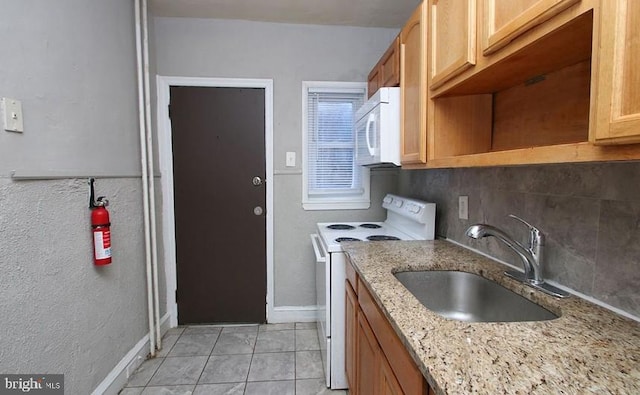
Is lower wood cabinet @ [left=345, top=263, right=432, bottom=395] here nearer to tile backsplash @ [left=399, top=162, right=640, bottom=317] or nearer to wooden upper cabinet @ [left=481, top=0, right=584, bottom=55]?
tile backsplash @ [left=399, top=162, right=640, bottom=317]

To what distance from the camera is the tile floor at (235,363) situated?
1853mm

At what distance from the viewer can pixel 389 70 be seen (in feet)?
6.44

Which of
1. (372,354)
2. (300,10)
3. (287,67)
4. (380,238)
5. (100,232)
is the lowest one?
(372,354)

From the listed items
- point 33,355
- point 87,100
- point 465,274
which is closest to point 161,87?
point 87,100

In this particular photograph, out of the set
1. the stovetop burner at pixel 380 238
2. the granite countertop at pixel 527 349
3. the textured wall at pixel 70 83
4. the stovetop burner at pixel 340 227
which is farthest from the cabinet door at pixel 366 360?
the textured wall at pixel 70 83

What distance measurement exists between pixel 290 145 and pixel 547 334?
216 centimetres

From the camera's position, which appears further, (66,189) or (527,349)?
(66,189)

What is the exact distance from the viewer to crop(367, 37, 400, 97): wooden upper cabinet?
5.91ft

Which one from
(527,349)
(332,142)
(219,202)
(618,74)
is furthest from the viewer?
(332,142)

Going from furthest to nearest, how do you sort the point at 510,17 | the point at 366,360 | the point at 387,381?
1. the point at 366,360
2. the point at 387,381
3. the point at 510,17

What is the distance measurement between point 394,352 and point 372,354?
308 millimetres

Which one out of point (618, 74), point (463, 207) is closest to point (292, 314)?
point (463, 207)

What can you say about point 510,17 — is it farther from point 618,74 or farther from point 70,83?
point 70,83

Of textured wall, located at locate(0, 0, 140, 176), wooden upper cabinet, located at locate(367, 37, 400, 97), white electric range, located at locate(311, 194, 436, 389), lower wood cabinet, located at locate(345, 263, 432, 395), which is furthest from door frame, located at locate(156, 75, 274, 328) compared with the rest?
lower wood cabinet, located at locate(345, 263, 432, 395)
